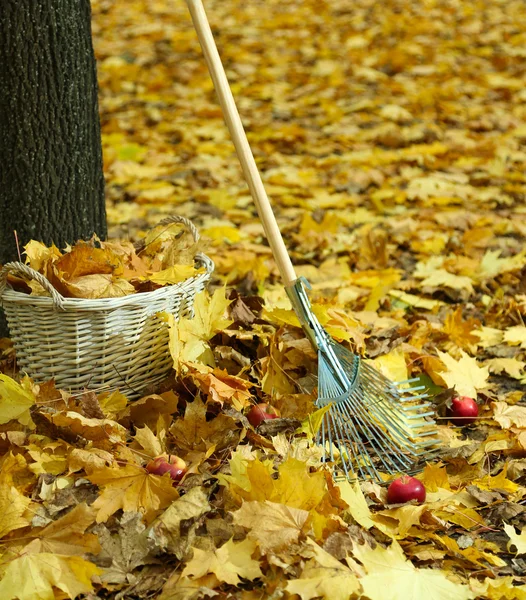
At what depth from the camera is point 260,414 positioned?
2.16 metres

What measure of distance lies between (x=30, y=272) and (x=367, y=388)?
963mm

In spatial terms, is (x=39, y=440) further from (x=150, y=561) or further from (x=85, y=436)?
(x=150, y=561)

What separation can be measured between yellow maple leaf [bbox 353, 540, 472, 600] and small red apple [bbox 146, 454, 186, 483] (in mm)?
490

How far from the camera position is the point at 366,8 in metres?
8.21

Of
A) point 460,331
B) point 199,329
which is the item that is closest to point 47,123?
point 199,329

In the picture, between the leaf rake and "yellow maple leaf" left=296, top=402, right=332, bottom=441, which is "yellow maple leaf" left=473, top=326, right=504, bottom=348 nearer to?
the leaf rake

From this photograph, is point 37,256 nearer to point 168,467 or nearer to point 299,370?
point 168,467

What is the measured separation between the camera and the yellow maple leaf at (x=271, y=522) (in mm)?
1693

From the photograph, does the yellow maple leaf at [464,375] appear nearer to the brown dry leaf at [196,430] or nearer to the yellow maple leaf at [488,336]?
the yellow maple leaf at [488,336]

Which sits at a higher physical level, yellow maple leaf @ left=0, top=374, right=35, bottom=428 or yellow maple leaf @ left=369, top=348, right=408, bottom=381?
yellow maple leaf @ left=0, top=374, right=35, bottom=428

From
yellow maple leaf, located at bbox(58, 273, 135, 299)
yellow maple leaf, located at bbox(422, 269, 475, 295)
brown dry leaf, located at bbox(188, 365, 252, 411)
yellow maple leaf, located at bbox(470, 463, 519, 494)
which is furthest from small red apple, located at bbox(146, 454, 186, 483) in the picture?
yellow maple leaf, located at bbox(422, 269, 475, 295)

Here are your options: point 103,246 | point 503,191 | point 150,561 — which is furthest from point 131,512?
point 503,191

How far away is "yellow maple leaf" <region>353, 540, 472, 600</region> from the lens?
1572 mm

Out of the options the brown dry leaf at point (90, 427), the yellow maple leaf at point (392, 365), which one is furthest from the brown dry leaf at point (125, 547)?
the yellow maple leaf at point (392, 365)
